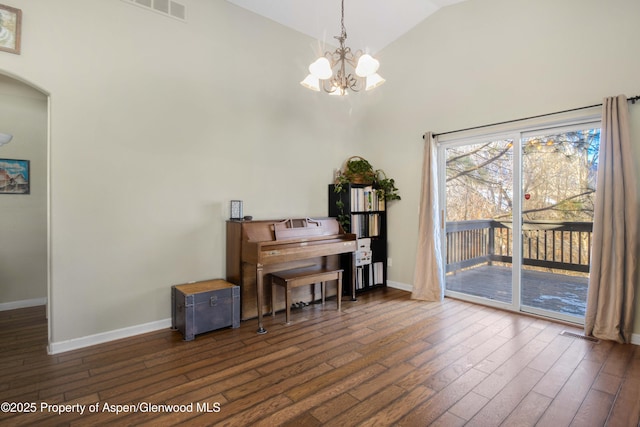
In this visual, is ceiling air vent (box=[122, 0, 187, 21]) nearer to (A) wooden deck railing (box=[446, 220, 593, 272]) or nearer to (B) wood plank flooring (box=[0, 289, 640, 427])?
(B) wood plank flooring (box=[0, 289, 640, 427])

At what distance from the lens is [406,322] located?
3215 mm

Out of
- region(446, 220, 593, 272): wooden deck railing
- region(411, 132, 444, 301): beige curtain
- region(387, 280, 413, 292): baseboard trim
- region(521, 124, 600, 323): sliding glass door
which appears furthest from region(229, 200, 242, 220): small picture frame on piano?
region(521, 124, 600, 323): sliding glass door

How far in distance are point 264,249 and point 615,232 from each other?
10.2 ft

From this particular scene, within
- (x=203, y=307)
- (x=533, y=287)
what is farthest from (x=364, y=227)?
(x=203, y=307)

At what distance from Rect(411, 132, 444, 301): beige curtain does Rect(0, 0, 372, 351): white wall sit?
5.57ft

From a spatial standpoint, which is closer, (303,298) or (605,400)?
(605,400)

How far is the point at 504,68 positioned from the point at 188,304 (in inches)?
157

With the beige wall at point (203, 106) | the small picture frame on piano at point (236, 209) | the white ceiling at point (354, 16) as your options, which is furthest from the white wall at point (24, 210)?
the white ceiling at point (354, 16)

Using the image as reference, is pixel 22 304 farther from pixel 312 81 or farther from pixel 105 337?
pixel 312 81

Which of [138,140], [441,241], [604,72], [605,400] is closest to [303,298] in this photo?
[441,241]

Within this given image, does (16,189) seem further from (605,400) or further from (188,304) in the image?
(605,400)

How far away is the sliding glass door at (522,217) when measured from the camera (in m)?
3.17

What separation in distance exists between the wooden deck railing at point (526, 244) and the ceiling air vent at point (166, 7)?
12.5 feet

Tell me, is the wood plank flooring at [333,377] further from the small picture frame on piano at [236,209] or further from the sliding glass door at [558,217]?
the small picture frame on piano at [236,209]
